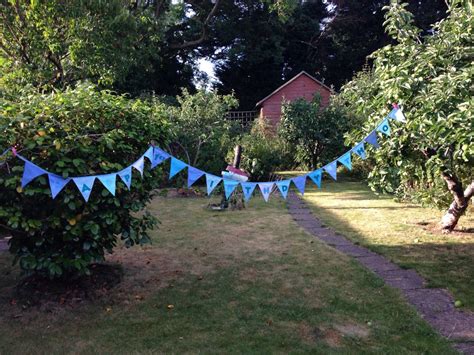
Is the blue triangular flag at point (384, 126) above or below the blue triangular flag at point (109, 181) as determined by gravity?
above

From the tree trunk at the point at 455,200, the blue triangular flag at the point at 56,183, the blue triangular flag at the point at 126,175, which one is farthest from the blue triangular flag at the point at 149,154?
the tree trunk at the point at 455,200

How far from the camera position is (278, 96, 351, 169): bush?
14766 mm

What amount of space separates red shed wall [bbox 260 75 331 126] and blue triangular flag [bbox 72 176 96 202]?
1879 centimetres

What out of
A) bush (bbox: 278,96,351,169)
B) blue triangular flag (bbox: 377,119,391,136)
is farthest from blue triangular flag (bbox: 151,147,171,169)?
bush (bbox: 278,96,351,169)

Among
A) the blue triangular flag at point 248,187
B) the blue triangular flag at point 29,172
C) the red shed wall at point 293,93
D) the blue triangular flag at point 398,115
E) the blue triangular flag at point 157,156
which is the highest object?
the red shed wall at point 293,93

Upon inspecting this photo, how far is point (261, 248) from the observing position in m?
6.80

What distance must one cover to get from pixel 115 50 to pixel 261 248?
568 centimetres

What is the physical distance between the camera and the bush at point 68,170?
395cm

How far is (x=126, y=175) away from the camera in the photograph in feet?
13.5

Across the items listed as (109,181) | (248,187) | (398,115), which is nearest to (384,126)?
(398,115)

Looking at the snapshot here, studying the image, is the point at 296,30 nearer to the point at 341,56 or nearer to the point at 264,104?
the point at 341,56

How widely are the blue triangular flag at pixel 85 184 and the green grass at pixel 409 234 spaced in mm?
3884

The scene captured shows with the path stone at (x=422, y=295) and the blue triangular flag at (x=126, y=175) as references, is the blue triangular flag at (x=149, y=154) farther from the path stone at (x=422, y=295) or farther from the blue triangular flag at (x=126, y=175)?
the path stone at (x=422, y=295)

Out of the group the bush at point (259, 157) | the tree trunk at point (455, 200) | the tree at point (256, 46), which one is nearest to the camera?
the tree trunk at point (455, 200)
